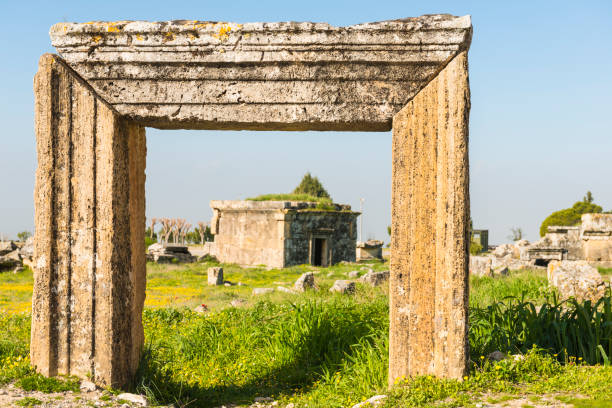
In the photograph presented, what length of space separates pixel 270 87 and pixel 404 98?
3.38 ft

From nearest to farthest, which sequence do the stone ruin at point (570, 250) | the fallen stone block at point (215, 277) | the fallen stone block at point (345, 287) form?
the fallen stone block at point (345, 287), the stone ruin at point (570, 250), the fallen stone block at point (215, 277)

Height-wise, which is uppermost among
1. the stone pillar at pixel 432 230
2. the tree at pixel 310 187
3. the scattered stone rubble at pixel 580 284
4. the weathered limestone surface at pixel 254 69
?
the tree at pixel 310 187

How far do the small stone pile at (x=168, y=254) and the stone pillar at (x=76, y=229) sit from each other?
1657 cm

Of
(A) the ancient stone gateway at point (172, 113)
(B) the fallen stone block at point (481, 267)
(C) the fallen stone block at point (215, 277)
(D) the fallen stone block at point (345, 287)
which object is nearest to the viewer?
(A) the ancient stone gateway at point (172, 113)

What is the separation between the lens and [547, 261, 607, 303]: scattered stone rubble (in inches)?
251

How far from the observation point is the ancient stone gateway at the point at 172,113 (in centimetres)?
380

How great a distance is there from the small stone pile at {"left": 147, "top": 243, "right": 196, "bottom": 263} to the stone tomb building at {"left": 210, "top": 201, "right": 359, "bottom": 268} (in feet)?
4.40

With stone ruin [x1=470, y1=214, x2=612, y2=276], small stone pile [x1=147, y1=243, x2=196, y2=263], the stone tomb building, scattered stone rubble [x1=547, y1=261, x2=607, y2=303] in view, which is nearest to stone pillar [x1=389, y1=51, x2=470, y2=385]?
scattered stone rubble [x1=547, y1=261, x2=607, y2=303]

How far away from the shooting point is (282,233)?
19828 millimetres

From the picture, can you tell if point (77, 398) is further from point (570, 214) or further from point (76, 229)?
point (570, 214)

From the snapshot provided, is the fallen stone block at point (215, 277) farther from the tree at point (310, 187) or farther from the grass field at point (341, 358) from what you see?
the tree at point (310, 187)

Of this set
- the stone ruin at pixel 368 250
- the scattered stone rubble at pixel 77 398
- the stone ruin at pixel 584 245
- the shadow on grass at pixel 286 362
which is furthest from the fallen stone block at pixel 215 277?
the stone ruin at pixel 368 250

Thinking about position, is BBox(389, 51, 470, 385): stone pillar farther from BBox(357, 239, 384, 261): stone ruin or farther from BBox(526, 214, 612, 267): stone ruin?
BBox(357, 239, 384, 261): stone ruin

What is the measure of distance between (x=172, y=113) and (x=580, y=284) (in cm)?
548
